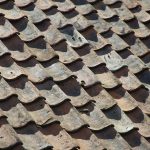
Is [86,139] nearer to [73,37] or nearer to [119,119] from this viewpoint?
[119,119]

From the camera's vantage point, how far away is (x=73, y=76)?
142 inches

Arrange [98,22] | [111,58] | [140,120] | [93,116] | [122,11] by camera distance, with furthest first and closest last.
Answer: [122,11] → [98,22] → [111,58] → [140,120] → [93,116]

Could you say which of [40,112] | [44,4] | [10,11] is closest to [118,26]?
[44,4]

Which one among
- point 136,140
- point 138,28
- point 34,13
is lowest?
point 136,140

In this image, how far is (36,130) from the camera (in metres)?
3.10

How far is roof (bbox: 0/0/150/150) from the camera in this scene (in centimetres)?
318

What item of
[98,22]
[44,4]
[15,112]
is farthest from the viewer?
[98,22]

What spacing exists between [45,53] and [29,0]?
665mm

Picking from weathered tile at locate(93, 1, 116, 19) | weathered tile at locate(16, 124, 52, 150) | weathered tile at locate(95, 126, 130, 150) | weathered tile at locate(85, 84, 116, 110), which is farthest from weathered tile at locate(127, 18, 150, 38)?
weathered tile at locate(16, 124, 52, 150)

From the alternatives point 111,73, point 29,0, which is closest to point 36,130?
point 111,73

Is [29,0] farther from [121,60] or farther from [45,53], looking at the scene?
[121,60]

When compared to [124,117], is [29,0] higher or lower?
higher

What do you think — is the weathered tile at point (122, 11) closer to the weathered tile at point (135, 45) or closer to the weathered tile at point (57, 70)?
the weathered tile at point (135, 45)

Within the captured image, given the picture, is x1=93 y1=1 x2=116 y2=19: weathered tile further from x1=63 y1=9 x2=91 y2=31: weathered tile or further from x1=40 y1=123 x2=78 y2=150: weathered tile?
x1=40 y1=123 x2=78 y2=150: weathered tile
